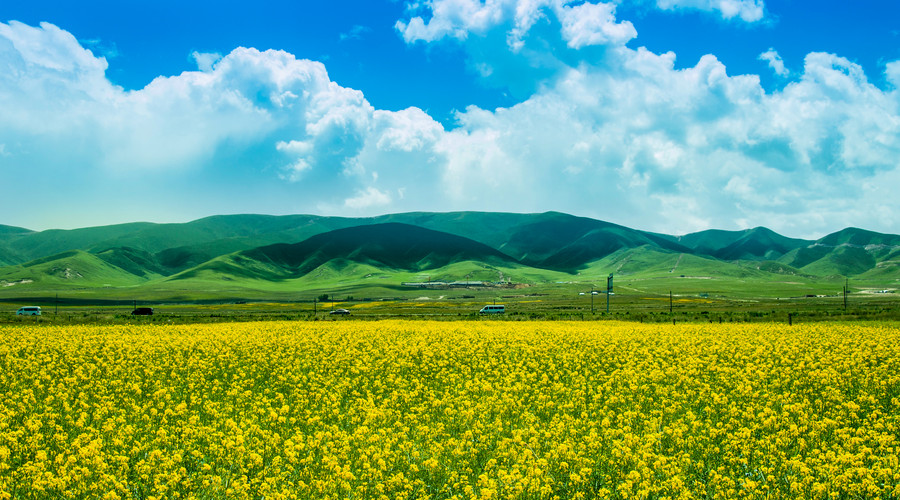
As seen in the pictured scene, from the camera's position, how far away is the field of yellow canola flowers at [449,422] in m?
9.30

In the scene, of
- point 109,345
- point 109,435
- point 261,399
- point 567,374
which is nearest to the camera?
point 109,435

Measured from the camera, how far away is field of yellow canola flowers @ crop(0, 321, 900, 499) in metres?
9.30

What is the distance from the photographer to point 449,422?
1338 cm

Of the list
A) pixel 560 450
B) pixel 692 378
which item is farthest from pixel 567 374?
pixel 560 450

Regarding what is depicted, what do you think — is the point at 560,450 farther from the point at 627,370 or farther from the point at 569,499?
the point at 627,370

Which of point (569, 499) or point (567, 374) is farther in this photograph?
point (567, 374)

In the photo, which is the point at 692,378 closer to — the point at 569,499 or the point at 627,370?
the point at 627,370

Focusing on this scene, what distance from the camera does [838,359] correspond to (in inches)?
805

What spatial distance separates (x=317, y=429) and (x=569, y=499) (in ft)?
20.3

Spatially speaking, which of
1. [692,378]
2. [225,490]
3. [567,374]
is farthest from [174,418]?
[692,378]

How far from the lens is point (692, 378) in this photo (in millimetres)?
17781

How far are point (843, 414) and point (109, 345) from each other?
26.5 meters

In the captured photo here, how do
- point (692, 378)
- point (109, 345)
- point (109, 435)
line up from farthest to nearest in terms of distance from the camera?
1. point (109, 345)
2. point (692, 378)
3. point (109, 435)

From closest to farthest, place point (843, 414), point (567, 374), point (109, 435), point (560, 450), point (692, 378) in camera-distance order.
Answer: point (560, 450), point (109, 435), point (843, 414), point (692, 378), point (567, 374)
